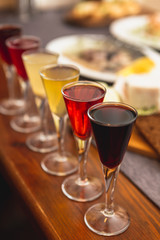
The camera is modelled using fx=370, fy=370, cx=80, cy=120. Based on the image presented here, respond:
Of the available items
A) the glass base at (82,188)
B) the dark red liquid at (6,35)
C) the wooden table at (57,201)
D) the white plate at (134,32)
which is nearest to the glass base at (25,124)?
the wooden table at (57,201)

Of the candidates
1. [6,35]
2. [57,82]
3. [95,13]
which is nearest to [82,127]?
[57,82]

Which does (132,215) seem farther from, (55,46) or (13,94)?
(55,46)

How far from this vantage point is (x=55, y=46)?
1665 mm

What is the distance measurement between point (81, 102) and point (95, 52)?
0.91 metres

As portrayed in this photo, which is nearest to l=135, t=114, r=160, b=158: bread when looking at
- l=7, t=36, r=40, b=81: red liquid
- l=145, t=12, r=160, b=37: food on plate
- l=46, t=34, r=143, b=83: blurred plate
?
l=46, t=34, r=143, b=83: blurred plate

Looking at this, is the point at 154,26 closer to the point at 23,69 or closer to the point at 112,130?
the point at 23,69

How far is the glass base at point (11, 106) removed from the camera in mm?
1320

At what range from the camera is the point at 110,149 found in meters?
0.69

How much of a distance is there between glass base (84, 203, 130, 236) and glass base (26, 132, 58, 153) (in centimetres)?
30

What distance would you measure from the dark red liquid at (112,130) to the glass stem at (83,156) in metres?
0.15

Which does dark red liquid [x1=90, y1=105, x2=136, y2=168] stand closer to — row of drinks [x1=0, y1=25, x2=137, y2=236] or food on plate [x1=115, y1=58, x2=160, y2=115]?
row of drinks [x1=0, y1=25, x2=137, y2=236]

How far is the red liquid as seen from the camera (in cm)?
110

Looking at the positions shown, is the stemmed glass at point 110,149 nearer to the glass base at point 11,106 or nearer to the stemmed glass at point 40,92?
the stemmed glass at point 40,92

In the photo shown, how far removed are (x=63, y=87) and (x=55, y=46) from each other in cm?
93
